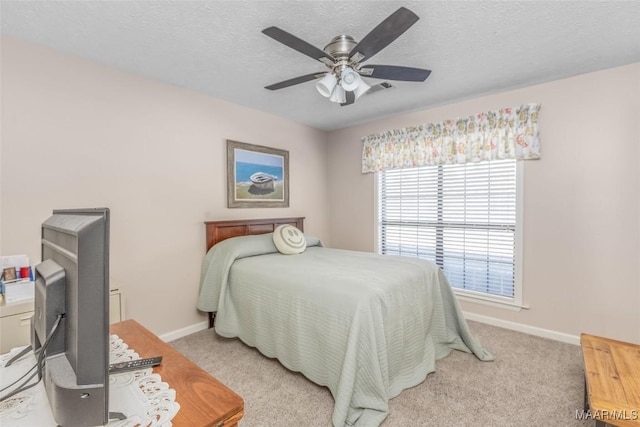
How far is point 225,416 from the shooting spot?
77cm

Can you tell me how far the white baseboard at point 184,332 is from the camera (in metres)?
2.78

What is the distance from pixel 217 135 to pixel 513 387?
3.30 m

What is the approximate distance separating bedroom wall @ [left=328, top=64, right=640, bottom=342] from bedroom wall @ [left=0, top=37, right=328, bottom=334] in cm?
228

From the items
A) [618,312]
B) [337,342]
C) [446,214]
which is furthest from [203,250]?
[618,312]

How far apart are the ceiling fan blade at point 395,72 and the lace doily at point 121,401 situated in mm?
1910

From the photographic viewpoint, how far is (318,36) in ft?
6.38

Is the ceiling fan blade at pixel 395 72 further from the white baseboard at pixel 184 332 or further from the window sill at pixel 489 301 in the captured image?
the white baseboard at pixel 184 332

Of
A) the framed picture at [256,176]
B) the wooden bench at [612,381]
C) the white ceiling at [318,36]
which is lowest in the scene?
the wooden bench at [612,381]

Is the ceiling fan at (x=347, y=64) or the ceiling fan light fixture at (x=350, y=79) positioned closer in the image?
the ceiling fan at (x=347, y=64)

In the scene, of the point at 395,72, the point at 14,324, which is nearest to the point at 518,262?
the point at 395,72

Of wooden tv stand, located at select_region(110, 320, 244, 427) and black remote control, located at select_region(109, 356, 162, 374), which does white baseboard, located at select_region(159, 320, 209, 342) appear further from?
black remote control, located at select_region(109, 356, 162, 374)

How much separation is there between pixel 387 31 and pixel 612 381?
6.66ft

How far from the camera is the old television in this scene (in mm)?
592

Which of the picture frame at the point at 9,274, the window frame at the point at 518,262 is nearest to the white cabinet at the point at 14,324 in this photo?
the picture frame at the point at 9,274
